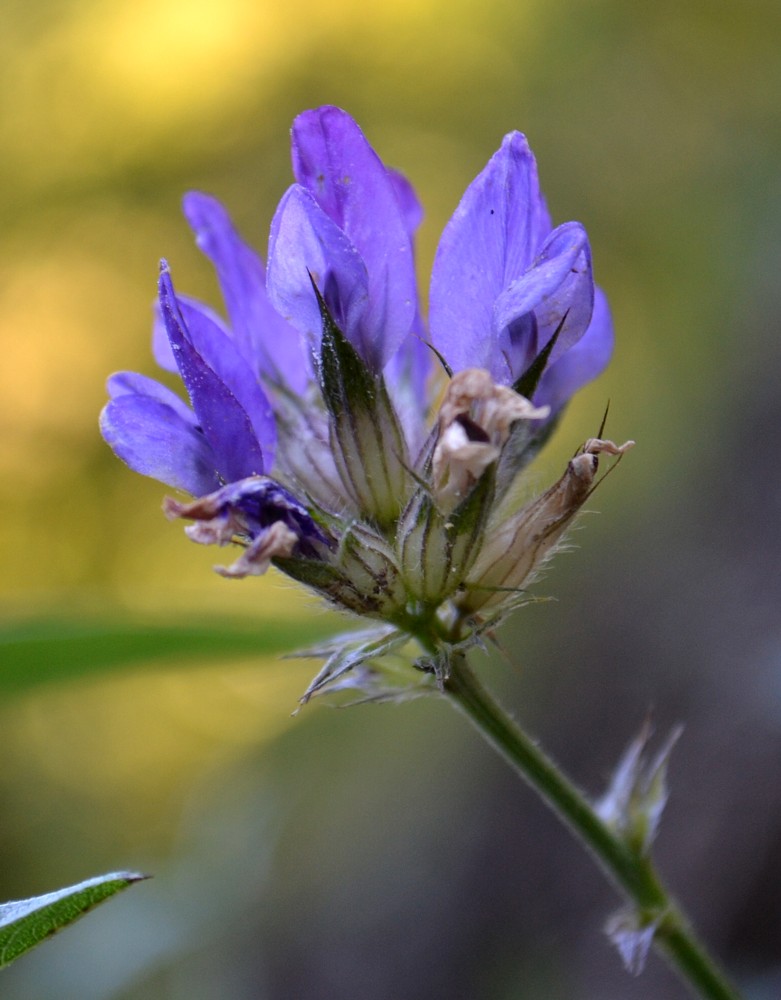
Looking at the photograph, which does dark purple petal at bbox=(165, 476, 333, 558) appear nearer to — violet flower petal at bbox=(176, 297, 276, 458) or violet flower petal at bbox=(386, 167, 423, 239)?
violet flower petal at bbox=(176, 297, 276, 458)

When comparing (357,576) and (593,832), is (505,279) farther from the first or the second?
(593,832)

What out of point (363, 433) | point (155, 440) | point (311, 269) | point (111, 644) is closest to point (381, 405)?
point (363, 433)

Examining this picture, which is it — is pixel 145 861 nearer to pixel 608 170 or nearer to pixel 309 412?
pixel 309 412

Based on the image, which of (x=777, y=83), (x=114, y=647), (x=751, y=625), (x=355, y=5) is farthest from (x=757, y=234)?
(x=114, y=647)

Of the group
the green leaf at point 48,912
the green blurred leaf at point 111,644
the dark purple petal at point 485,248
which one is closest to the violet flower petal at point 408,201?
the dark purple petal at point 485,248

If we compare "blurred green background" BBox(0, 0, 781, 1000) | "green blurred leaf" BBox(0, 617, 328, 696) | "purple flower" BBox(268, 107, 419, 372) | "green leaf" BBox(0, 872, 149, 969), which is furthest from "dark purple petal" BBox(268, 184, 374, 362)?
"green leaf" BBox(0, 872, 149, 969)

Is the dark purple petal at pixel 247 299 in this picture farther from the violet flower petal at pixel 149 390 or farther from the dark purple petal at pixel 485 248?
the dark purple petal at pixel 485 248
